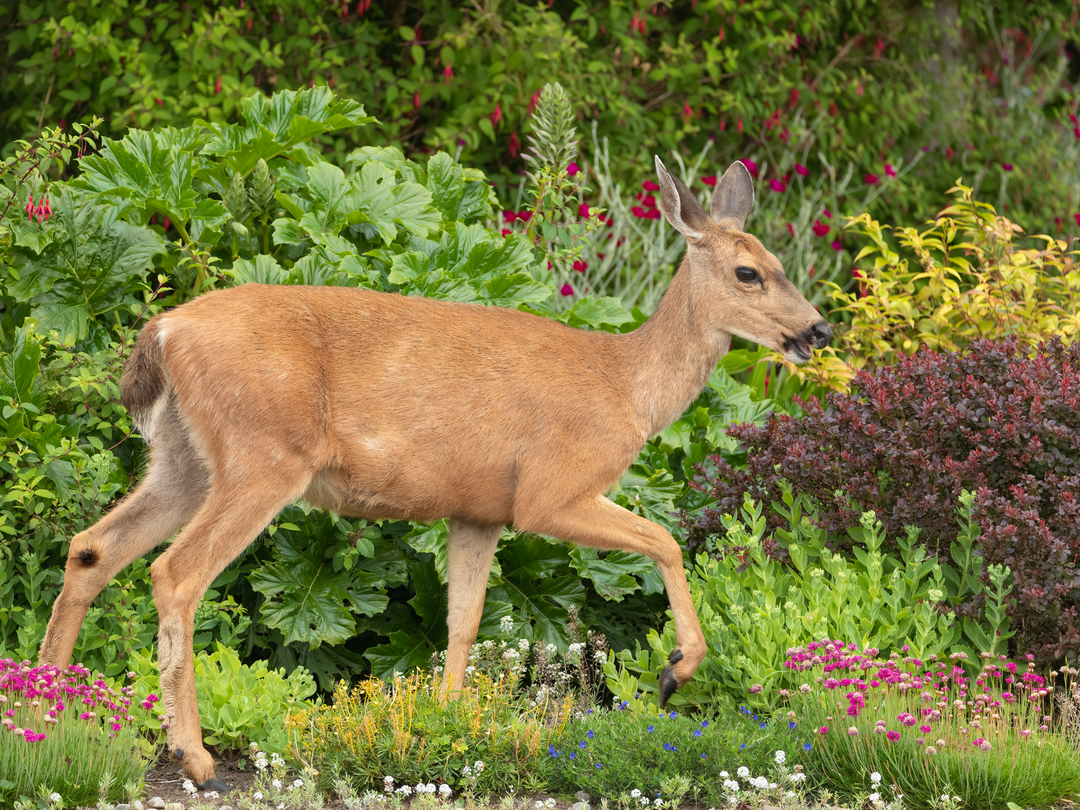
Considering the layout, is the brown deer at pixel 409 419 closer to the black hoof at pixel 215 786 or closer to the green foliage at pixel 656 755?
the black hoof at pixel 215 786

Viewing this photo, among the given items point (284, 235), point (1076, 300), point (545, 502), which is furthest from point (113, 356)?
point (1076, 300)

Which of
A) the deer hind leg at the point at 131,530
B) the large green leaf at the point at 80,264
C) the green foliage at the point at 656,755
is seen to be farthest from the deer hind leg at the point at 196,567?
the large green leaf at the point at 80,264

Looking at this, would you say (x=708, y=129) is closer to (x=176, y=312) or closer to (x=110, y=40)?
(x=110, y=40)

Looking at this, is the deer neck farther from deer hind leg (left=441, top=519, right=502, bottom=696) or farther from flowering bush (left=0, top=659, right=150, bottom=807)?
flowering bush (left=0, top=659, right=150, bottom=807)

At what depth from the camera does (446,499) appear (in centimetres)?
519

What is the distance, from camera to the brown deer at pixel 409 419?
4.77m

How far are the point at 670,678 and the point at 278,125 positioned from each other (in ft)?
12.5

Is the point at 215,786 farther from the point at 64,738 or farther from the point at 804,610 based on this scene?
the point at 804,610

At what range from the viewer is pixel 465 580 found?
5.52 m

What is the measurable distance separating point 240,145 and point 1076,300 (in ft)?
16.7

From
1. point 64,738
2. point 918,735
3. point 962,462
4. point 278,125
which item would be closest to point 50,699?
point 64,738

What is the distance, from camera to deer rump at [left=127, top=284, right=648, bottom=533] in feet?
15.7

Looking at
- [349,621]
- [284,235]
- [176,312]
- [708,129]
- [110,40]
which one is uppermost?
[708,129]

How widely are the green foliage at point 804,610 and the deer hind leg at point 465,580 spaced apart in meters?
0.65
